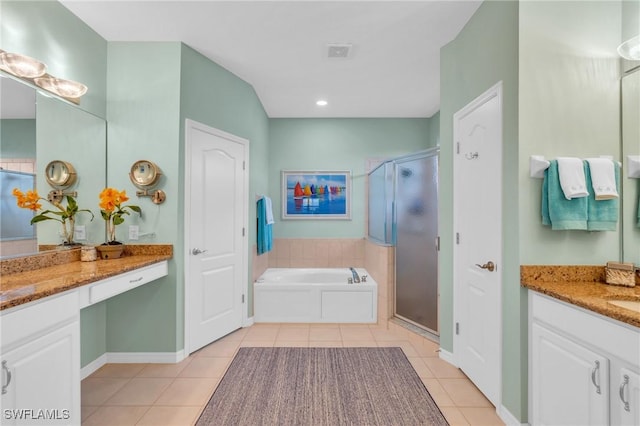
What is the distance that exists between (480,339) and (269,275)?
259 centimetres

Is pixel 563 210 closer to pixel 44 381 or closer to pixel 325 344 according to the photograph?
pixel 325 344

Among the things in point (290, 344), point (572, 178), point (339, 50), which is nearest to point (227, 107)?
point (339, 50)

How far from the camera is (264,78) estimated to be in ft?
10.4

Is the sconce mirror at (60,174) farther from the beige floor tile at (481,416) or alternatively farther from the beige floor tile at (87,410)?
the beige floor tile at (481,416)

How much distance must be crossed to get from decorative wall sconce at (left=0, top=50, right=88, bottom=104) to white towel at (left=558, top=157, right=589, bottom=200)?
9.99 ft

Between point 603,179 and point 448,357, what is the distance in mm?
1700

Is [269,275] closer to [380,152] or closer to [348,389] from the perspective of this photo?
[348,389]

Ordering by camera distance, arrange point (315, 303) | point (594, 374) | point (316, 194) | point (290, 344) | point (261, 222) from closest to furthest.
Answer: point (594, 374) → point (290, 344) → point (315, 303) → point (261, 222) → point (316, 194)

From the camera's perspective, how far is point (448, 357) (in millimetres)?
2473

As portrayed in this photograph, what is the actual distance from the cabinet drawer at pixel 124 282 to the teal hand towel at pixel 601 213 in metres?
2.70

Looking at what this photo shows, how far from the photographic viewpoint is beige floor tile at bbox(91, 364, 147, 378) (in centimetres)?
230

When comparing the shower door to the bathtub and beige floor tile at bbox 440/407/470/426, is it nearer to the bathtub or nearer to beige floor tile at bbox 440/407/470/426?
the bathtub

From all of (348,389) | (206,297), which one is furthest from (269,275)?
(348,389)

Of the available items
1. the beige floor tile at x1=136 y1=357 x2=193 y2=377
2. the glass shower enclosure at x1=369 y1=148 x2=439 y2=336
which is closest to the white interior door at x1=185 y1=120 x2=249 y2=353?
the beige floor tile at x1=136 y1=357 x2=193 y2=377
